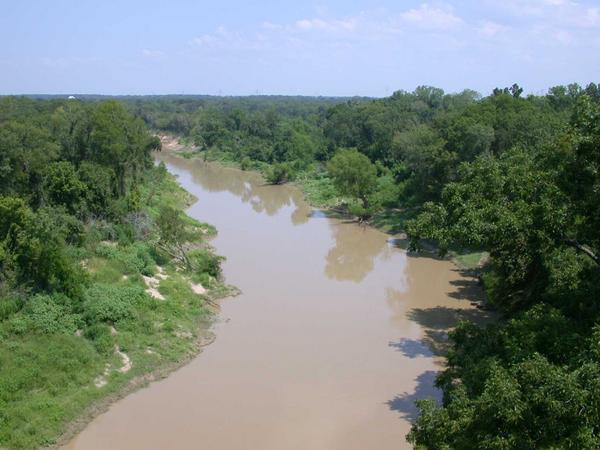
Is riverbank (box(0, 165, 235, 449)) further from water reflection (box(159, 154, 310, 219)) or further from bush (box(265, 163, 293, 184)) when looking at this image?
bush (box(265, 163, 293, 184))

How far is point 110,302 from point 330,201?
3154 cm

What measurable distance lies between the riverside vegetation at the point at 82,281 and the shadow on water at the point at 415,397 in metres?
7.84

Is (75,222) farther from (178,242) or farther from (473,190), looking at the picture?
(473,190)

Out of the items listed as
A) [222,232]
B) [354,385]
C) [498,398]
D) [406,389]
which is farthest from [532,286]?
[222,232]

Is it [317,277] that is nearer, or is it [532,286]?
[532,286]

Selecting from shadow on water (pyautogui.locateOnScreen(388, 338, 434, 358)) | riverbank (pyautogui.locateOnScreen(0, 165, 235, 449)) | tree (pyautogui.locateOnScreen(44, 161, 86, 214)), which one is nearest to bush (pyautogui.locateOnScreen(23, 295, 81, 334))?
riverbank (pyautogui.locateOnScreen(0, 165, 235, 449))

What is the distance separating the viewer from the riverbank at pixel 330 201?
32.5 metres

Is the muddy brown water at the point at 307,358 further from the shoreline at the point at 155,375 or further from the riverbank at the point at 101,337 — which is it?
the riverbank at the point at 101,337

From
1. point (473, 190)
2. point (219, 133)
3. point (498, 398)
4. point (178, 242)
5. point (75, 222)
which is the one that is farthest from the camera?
point (219, 133)

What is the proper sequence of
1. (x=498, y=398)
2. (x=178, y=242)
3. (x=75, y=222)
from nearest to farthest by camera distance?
(x=498, y=398) < (x=75, y=222) < (x=178, y=242)

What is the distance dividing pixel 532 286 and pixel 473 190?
11.3ft

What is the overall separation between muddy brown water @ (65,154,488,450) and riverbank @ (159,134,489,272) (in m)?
1.30

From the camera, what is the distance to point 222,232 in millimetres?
40125

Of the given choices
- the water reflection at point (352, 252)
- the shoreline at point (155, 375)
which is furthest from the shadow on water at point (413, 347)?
the water reflection at point (352, 252)
